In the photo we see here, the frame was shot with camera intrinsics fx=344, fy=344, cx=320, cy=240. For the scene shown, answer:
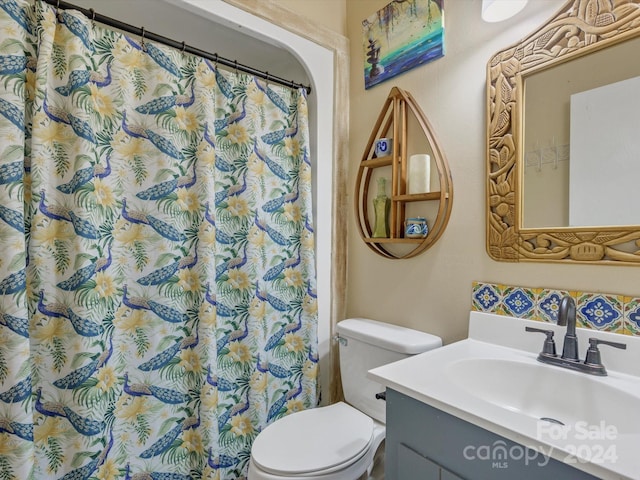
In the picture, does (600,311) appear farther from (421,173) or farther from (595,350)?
(421,173)

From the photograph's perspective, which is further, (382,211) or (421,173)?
(382,211)

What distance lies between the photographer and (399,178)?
4.88 feet

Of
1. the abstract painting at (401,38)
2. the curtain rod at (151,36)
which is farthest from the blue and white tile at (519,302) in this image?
the curtain rod at (151,36)

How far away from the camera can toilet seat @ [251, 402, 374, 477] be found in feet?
3.66

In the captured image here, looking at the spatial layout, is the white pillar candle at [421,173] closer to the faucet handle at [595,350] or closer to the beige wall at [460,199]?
the beige wall at [460,199]

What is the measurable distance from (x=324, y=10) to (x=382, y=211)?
3.58ft

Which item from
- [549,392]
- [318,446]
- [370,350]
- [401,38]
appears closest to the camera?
[549,392]

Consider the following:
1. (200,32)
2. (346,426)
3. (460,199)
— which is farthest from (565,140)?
(200,32)

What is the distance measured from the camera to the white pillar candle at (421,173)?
4.59 ft

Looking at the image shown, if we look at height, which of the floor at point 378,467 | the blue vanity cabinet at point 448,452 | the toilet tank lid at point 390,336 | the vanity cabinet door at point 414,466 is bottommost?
the floor at point 378,467

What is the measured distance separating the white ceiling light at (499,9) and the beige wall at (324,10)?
2.77 feet

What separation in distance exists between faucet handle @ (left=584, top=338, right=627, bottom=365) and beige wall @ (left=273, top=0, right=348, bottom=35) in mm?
1750

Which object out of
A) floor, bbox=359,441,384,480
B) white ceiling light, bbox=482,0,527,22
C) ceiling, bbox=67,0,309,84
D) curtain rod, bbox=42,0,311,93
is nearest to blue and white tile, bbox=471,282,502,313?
floor, bbox=359,441,384,480

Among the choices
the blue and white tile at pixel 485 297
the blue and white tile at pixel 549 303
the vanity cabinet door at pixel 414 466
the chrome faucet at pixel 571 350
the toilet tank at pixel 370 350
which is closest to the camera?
the vanity cabinet door at pixel 414 466
